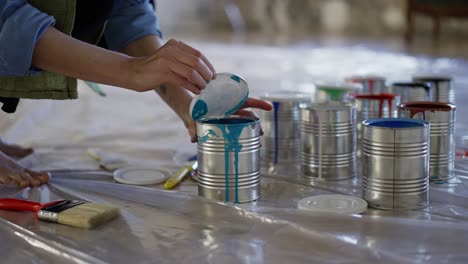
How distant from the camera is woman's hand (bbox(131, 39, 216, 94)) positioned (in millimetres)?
1325

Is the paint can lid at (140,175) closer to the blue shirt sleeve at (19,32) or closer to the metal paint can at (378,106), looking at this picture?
the blue shirt sleeve at (19,32)

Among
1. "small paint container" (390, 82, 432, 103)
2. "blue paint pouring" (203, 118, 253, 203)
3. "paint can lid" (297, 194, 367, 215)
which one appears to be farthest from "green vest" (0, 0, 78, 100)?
"small paint container" (390, 82, 432, 103)

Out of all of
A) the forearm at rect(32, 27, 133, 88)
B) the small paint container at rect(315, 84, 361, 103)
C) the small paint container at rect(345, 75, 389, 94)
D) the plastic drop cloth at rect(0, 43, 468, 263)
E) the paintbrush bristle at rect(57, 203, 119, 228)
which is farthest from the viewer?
the small paint container at rect(345, 75, 389, 94)

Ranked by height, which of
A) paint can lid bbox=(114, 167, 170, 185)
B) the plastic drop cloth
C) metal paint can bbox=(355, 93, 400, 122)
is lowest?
the plastic drop cloth

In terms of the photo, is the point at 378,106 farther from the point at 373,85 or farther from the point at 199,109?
the point at 199,109

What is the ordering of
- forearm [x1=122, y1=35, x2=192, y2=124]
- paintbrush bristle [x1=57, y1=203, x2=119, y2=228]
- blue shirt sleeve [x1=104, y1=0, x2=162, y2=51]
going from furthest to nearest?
blue shirt sleeve [x1=104, y1=0, x2=162, y2=51]
forearm [x1=122, y1=35, x2=192, y2=124]
paintbrush bristle [x1=57, y1=203, x2=119, y2=228]

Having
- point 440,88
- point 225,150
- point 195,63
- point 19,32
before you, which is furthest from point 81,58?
point 440,88

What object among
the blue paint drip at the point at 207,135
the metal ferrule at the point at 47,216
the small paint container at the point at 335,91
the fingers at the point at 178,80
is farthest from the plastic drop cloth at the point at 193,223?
the small paint container at the point at 335,91

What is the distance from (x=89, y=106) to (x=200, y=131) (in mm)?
1360

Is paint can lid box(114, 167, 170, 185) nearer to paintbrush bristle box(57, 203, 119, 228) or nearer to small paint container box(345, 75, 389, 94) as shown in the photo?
paintbrush bristle box(57, 203, 119, 228)

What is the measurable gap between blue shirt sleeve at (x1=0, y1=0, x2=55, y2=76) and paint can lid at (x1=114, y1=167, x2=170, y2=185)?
0.35 metres

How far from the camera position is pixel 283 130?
177cm

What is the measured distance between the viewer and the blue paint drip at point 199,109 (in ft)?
4.66

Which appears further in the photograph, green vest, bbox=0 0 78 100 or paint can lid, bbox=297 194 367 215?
green vest, bbox=0 0 78 100
